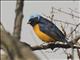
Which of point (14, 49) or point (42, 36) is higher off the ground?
point (14, 49)

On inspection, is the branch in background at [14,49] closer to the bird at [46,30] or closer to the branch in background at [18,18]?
the branch in background at [18,18]

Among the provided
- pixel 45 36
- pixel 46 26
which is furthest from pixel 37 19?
pixel 45 36

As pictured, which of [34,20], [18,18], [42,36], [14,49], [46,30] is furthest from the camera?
[34,20]

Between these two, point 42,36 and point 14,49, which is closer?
point 14,49

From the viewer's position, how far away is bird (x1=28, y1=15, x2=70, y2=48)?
12.5 feet

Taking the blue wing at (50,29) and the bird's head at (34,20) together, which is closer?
the blue wing at (50,29)

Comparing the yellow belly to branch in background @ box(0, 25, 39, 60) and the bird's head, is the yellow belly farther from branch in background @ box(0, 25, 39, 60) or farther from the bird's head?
branch in background @ box(0, 25, 39, 60)

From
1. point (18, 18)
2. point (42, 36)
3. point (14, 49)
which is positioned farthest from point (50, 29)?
point (14, 49)

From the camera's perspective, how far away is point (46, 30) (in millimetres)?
4070

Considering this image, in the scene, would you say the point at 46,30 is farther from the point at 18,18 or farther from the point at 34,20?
the point at 18,18

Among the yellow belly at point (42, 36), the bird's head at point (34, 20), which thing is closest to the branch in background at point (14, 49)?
the yellow belly at point (42, 36)

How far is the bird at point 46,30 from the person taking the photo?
150 inches

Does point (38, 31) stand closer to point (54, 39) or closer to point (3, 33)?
point (54, 39)

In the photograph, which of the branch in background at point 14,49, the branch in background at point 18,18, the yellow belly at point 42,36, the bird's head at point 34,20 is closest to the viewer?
the branch in background at point 14,49
